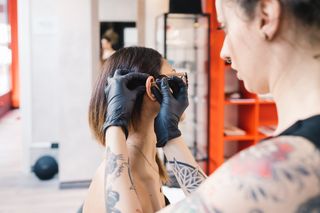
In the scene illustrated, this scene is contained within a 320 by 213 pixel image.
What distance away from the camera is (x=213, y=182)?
645 millimetres

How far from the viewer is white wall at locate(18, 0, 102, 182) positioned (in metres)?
4.23

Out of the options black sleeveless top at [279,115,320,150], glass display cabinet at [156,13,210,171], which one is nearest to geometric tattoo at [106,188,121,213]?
black sleeveless top at [279,115,320,150]

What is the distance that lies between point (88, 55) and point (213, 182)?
12.3ft

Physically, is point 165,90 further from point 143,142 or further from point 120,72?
point 143,142

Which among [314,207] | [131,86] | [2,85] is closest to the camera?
[314,207]

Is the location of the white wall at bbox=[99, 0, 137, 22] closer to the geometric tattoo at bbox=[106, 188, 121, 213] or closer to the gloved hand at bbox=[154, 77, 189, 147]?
the gloved hand at bbox=[154, 77, 189, 147]

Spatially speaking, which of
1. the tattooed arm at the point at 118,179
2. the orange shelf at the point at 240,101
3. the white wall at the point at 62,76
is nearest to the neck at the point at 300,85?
the tattooed arm at the point at 118,179

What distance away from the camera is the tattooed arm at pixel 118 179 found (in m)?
1.09

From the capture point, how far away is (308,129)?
636 millimetres

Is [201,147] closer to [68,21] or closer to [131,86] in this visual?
[68,21]

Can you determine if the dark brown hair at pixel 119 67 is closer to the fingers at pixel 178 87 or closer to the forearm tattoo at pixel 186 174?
the fingers at pixel 178 87

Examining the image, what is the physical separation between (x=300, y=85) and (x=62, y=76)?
12.4 ft

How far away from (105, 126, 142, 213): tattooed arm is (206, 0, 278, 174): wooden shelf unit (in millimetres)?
3045

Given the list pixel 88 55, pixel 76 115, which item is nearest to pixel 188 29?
pixel 88 55
